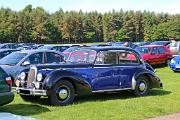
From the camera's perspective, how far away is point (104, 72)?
13172 millimetres

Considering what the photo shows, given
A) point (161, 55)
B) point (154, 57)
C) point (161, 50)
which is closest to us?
point (154, 57)

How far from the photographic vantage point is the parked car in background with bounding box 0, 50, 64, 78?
16.4 metres

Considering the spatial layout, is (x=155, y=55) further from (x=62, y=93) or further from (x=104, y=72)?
(x=62, y=93)

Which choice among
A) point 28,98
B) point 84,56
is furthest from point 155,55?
point 28,98

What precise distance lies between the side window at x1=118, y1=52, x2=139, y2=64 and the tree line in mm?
80122

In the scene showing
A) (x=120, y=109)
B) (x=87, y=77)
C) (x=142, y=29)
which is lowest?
(x=120, y=109)

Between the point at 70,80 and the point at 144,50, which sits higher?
the point at 144,50

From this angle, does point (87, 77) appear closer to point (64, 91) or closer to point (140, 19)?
point (64, 91)

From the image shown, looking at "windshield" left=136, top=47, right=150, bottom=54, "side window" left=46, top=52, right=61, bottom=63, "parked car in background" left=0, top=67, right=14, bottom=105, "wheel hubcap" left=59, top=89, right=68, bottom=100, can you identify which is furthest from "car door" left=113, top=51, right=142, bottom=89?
"windshield" left=136, top=47, right=150, bottom=54

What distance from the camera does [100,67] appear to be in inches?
517

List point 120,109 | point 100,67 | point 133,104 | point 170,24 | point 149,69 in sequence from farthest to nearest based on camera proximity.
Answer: point 170,24 < point 149,69 < point 100,67 < point 133,104 < point 120,109

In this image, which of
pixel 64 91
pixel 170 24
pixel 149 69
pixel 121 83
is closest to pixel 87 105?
pixel 64 91

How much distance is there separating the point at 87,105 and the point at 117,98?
6.19 ft

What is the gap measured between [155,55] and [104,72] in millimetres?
15474
